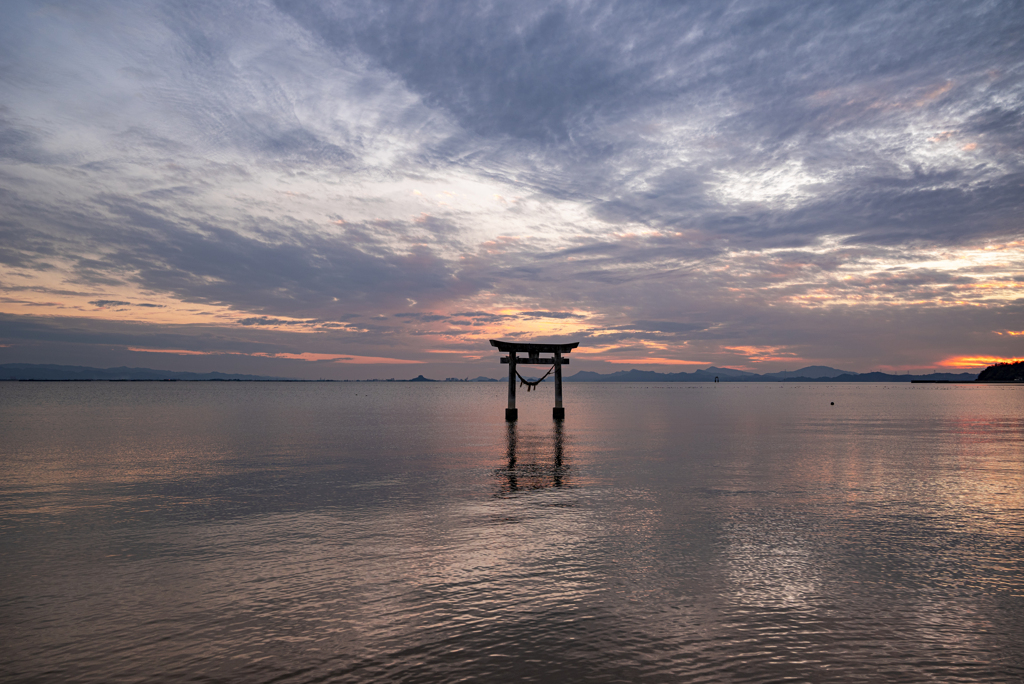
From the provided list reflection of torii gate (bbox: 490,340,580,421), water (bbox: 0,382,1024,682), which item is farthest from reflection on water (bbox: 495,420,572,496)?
reflection of torii gate (bbox: 490,340,580,421)

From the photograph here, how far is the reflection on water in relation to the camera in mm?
16969

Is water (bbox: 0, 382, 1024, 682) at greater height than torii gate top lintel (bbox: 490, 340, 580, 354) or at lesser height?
lesser

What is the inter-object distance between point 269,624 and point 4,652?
2663 mm

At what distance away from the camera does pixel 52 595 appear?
8.01 metres

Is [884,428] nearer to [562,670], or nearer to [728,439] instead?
[728,439]

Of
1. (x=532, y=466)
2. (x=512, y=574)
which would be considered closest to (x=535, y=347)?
(x=532, y=466)

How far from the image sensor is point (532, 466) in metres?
20.7

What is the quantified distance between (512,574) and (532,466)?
39.4 feet

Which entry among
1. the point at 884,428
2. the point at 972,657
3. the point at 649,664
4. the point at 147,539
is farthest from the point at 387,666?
the point at 884,428

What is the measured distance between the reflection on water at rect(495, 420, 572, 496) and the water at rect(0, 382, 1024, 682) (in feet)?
1.03

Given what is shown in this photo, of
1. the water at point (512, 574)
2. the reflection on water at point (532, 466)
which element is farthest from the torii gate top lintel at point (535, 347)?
the water at point (512, 574)

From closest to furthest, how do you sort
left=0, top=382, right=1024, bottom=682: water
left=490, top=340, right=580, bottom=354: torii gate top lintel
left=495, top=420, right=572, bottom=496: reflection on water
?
left=0, top=382, right=1024, bottom=682: water < left=495, top=420, right=572, bottom=496: reflection on water < left=490, top=340, right=580, bottom=354: torii gate top lintel

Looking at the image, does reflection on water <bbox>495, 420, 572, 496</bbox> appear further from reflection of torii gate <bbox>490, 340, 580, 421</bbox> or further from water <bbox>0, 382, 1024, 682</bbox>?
reflection of torii gate <bbox>490, 340, 580, 421</bbox>

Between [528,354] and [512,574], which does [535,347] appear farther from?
[512,574]
